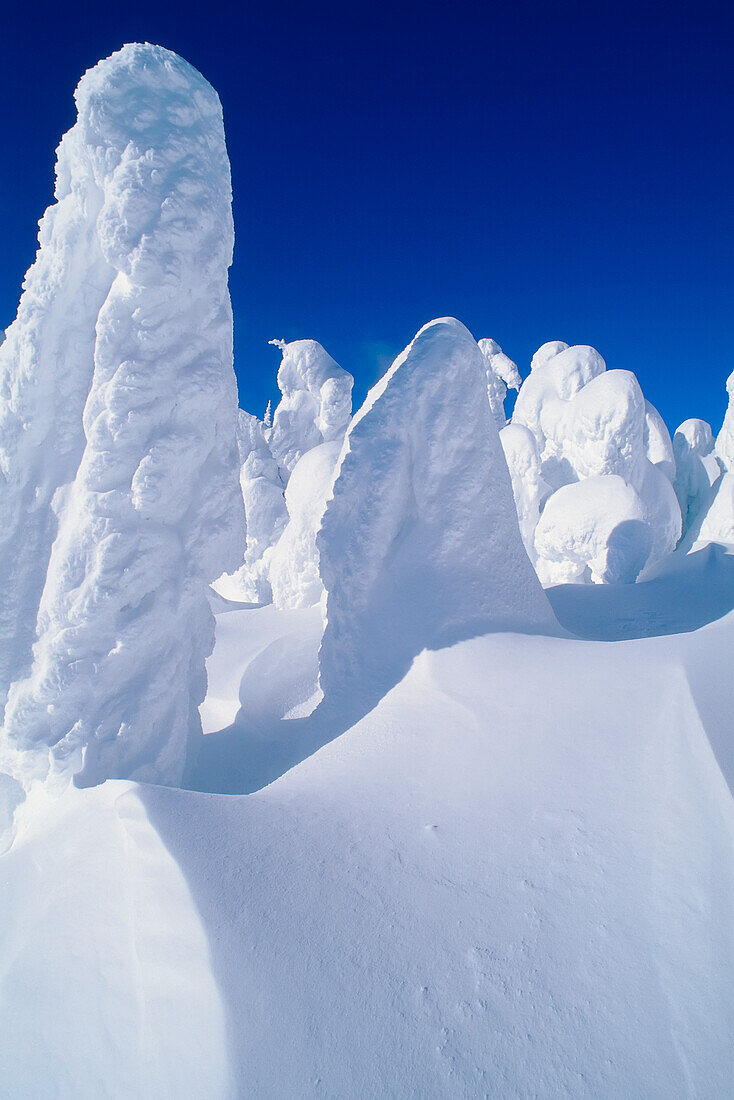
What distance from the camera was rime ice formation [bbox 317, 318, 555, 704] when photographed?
6.14m

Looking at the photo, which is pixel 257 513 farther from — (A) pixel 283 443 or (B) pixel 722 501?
(B) pixel 722 501

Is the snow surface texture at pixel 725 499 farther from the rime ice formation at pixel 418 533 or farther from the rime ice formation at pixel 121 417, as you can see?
the rime ice formation at pixel 121 417

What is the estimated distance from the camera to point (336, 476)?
6.66 metres

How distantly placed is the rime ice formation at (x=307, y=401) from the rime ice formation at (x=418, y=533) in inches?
732

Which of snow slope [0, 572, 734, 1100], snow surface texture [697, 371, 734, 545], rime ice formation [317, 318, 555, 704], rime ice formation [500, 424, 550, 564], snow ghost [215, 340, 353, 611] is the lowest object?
snow slope [0, 572, 734, 1100]

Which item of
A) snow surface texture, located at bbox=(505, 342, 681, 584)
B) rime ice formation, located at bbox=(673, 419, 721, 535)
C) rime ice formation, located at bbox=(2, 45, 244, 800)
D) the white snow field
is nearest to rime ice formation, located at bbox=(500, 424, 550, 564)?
snow surface texture, located at bbox=(505, 342, 681, 584)

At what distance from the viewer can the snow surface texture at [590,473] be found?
13266 millimetres

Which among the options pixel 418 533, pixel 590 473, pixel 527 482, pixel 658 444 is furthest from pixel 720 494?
pixel 418 533

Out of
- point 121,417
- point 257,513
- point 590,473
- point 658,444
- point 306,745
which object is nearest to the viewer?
point 121,417

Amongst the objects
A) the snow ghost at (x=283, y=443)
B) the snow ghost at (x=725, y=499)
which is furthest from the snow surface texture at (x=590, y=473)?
the snow ghost at (x=283, y=443)

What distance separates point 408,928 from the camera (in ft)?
8.81

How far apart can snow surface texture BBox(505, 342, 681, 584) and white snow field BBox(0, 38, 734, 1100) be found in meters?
3.16

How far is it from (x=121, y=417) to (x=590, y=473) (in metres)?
17.7

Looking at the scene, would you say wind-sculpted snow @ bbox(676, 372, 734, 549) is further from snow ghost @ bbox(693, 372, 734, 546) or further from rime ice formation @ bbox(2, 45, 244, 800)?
rime ice formation @ bbox(2, 45, 244, 800)
